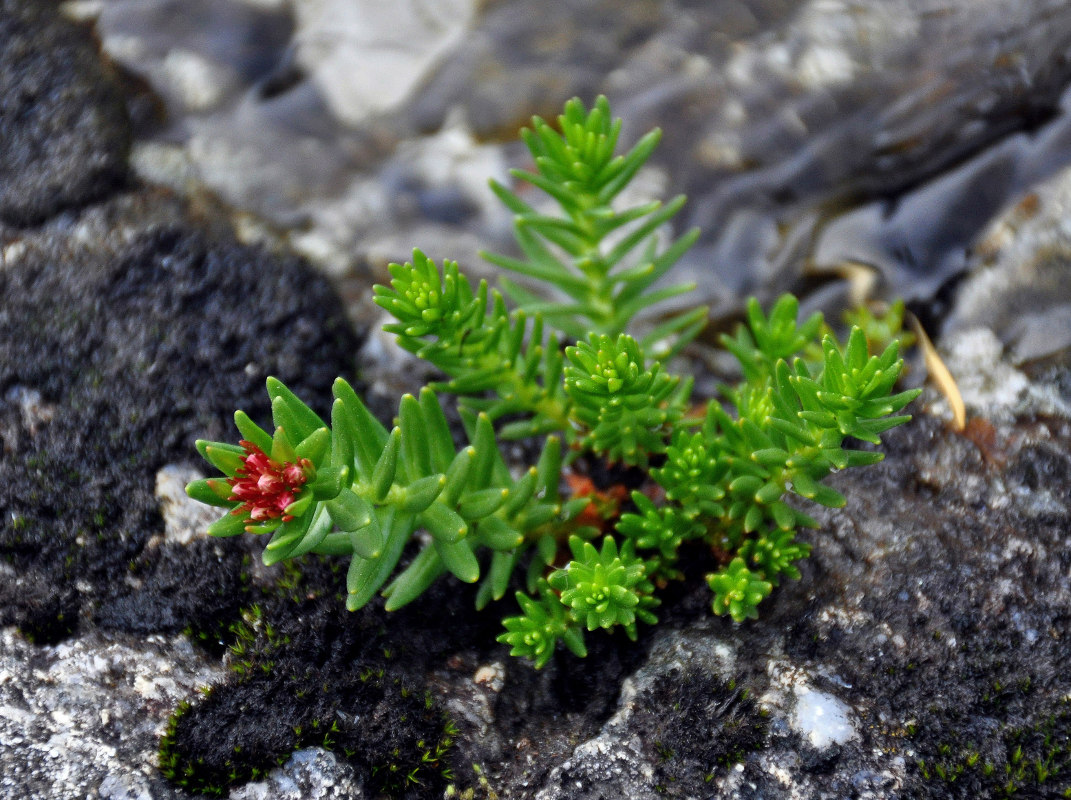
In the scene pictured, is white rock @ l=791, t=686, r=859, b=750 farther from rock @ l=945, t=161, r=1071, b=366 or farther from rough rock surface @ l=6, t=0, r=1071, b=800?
rock @ l=945, t=161, r=1071, b=366

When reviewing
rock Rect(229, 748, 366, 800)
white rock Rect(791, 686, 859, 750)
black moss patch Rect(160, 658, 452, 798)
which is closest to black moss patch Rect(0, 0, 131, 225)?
black moss patch Rect(160, 658, 452, 798)

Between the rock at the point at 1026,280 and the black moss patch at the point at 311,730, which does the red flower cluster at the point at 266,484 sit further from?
the rock at the point at 1026,280

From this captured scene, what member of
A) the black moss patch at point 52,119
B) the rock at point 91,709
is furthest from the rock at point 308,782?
the black moss patch at point 52,119

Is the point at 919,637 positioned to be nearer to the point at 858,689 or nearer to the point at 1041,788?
the point at 858,689

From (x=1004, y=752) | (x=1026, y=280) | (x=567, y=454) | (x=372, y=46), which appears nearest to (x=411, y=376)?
(x=567, y=454)

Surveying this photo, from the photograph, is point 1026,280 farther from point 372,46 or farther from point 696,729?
point 372,46
